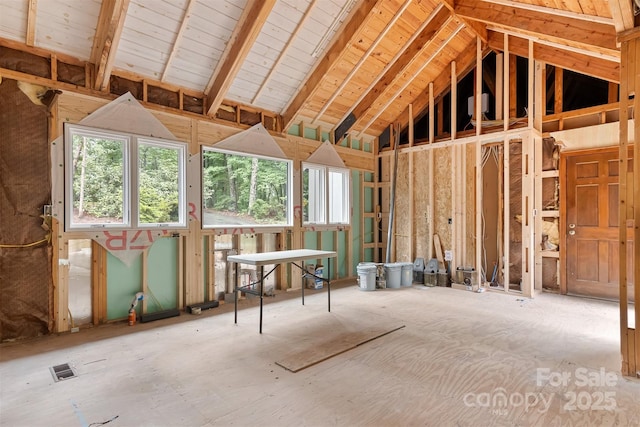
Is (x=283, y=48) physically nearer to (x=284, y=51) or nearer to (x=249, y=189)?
(x=284, y=51)

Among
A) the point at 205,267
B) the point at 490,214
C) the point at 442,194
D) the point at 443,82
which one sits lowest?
the point at 205,267

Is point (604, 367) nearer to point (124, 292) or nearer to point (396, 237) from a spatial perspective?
point (396, 237)

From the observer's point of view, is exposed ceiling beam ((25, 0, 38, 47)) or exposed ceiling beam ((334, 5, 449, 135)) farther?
exposed ceiling beam ((334, 5, 449, 135))

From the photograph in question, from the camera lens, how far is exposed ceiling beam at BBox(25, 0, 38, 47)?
333 centimetres

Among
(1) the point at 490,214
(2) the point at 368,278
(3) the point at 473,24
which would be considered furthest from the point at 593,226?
(3) the point at 473,24

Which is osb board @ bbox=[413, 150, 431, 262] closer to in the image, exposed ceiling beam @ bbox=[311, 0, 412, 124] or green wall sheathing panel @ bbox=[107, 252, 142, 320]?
exposed ceiling beam @ bbox=[311, 0, 412, 124]

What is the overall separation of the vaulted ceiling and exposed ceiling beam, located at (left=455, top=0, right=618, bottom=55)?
1 cm

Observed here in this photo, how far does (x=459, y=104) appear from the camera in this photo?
23.9 ft

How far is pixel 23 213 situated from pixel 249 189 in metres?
3.25

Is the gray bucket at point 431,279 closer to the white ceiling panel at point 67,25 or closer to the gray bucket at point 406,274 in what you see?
the gray bucket at point 406,274

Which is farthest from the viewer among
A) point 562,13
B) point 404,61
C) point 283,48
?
point 404,61

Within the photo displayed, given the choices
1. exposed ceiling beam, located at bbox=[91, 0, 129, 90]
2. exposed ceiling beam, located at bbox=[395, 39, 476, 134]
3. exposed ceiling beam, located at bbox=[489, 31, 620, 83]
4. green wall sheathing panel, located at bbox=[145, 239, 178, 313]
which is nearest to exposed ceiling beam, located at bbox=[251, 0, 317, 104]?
exposed ceiling beam, located at bbox=[91, 0, 129, 90]

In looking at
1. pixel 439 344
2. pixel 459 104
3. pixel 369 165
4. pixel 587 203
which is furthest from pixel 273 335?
pixel 459 104

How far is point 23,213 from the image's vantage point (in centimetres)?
359
